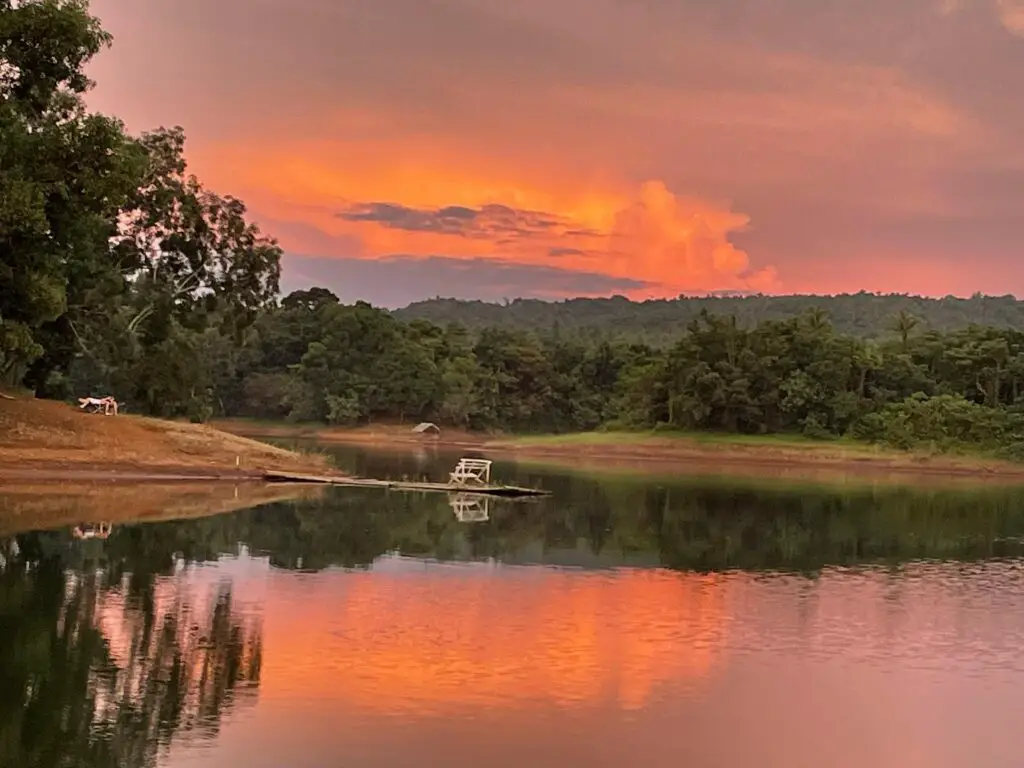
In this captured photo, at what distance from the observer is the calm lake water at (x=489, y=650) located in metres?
11.6

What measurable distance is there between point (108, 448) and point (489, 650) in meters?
24.7

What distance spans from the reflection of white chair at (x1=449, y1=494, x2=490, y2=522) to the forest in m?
13.3

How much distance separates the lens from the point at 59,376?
49.8 metres

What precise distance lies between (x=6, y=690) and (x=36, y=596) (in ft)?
17.3

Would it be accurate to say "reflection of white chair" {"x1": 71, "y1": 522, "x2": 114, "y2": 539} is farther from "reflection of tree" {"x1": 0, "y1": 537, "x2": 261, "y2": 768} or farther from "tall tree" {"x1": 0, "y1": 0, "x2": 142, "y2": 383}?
"tall tree" {"x1": 0, "y1": 0, "x2": 142, "y2": 383}

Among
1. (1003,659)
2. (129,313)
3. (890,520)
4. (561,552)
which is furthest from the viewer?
(129,313)

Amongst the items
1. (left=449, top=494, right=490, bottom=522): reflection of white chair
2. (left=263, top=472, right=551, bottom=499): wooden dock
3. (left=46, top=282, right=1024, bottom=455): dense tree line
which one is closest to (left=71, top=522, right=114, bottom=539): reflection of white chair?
(left=449, top=494, right=490, bottom=522): reflection of white chair

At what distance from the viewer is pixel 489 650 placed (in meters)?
15.7

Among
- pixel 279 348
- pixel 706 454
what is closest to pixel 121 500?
pixel 706 454

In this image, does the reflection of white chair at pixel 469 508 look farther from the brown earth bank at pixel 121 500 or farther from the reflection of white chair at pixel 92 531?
the reflection of white chair at pixel 92 531

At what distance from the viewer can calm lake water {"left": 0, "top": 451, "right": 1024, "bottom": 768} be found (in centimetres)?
1164

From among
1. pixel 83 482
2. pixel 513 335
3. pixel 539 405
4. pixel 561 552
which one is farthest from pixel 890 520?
pixel 513 335

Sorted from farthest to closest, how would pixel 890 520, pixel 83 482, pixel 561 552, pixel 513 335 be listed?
1. pixel 513 335
2. pixel 890 520
3. pixel 83 482
4. pixel 561 552

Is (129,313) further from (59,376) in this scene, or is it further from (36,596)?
(36,596)
